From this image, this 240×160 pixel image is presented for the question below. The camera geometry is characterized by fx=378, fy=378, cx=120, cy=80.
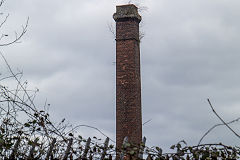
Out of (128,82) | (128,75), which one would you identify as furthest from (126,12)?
(128,82)

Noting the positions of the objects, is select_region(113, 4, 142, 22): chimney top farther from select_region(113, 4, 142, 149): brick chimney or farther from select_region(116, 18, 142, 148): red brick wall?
select_region(116, 18, 142, 148): red brick wall

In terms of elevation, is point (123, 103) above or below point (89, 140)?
above

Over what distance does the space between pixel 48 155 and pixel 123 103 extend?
5904mm

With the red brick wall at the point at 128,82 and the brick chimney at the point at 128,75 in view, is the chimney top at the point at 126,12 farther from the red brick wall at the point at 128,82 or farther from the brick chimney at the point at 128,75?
the red brick wall at the point at 128,82

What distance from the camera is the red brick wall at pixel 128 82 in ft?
35.5

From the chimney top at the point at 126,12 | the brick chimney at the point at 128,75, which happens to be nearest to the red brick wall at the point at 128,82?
the brick chimney at the point at 128,75

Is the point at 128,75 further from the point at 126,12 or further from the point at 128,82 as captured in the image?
the point at 126,12

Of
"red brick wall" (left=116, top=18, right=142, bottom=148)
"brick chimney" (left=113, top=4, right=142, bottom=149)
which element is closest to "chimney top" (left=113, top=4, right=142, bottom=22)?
"brick chimney" (left=113, top=4, right=142, bottom=149)

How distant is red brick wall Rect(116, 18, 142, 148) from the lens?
10.8 meters

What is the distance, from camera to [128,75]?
11.1 metres

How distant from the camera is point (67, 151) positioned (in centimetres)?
506

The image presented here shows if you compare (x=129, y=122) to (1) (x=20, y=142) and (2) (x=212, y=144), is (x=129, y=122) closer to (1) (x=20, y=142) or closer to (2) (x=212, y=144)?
(1) (x=20, y=142)

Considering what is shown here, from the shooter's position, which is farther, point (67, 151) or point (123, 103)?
point (123, 103)

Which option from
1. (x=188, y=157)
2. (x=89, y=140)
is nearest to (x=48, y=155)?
(x=89, y=140)
